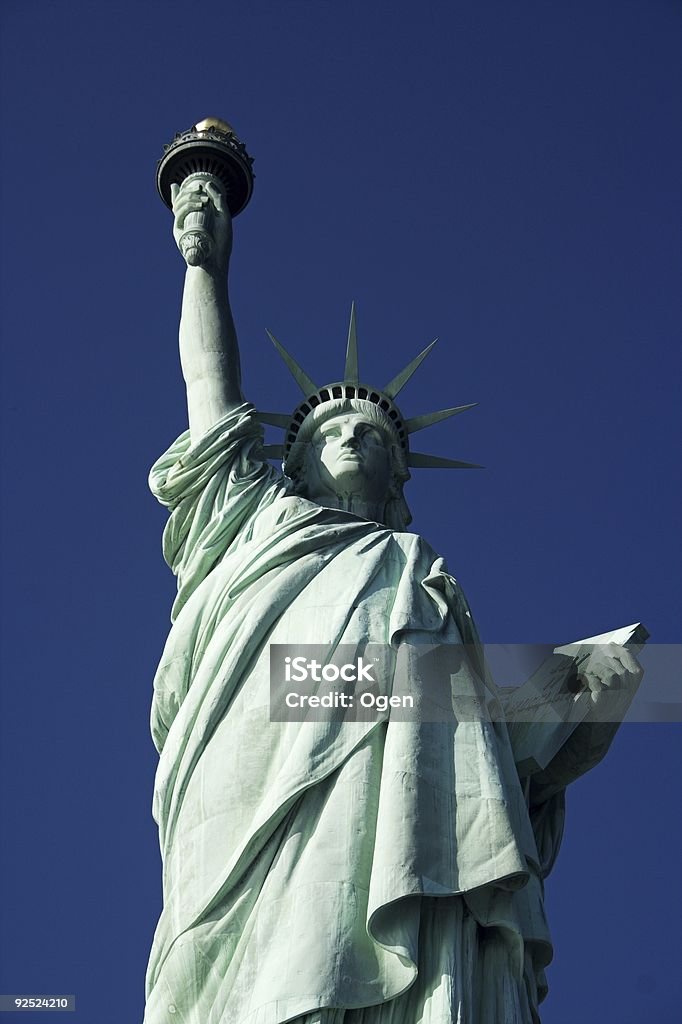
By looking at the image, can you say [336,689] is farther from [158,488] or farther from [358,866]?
[158,488]

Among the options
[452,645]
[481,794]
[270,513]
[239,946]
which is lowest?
[239,946]

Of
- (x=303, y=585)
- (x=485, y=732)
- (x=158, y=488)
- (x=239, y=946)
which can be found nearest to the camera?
(x=239, y=946)

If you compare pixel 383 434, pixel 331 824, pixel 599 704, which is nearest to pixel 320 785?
pixel 331 824

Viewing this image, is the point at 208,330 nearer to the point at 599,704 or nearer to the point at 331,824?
the point at 599,704

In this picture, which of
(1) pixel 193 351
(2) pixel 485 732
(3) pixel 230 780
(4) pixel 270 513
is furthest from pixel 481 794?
(1) pixel 193 351

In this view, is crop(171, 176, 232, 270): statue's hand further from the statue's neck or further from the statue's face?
the statue's neck

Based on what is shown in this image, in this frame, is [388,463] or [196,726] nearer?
[196,726]

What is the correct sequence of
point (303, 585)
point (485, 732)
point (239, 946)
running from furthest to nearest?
1. point (303, 585)
2. point (485, 732)
3. point (239, 946)
